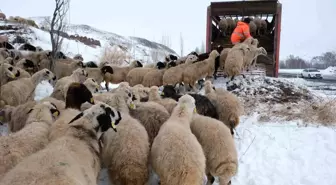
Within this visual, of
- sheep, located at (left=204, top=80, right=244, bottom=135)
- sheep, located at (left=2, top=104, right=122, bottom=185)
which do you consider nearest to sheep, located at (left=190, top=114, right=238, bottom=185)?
sheep, located at (left=2, top=104, right=122, bottom=185)

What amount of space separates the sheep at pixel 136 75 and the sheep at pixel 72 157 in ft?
23.7

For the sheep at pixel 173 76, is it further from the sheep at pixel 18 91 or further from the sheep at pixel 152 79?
the sheep at pixel 18 91

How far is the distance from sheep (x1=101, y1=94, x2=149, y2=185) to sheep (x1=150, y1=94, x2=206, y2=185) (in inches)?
7.8

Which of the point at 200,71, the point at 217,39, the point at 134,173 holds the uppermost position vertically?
the point at 217,39

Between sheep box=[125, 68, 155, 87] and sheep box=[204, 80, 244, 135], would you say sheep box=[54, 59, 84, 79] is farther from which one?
sheep box=[204, 80, 244, 135]

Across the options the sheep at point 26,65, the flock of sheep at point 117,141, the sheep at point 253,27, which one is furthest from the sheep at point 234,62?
the sheep at point 26,65

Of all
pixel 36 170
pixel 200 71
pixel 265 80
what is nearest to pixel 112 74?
pixel 200 71

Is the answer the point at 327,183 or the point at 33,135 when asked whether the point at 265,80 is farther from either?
the point at 33,135

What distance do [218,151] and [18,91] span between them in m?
5.47

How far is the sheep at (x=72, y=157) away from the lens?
292cm

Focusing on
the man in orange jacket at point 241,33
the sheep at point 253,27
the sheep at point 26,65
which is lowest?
the sheep at point 26,65

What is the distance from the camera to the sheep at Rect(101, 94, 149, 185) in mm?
4016

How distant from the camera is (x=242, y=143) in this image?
6949 mm

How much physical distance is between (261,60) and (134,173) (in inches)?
464
